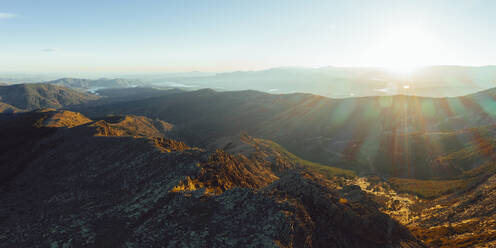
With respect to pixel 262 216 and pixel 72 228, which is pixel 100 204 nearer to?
pixel 72 228

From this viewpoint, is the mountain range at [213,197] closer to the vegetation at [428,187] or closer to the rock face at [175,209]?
the rock face at [175,209]

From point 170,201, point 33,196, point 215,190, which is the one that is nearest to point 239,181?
point 215,190

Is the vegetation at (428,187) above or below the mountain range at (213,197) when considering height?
below

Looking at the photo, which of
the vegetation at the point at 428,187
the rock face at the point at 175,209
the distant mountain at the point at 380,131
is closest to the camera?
the rock face at the point at 175,209

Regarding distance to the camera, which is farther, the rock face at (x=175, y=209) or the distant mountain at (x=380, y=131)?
the distant mountain at (x=380, y=131)

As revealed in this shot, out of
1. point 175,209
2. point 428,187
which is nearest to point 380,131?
point 428,187

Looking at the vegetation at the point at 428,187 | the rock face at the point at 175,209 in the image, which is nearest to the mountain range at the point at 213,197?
the rock face at the point at 175,209

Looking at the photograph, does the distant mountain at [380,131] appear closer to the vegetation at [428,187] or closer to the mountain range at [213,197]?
the mountain range at [213,197]

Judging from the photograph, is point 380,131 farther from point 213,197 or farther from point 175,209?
point 175,209

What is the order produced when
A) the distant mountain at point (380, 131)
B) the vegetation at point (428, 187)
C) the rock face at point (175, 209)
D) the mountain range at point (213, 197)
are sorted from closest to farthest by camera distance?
1. the rock face at point (175, 209)
2. the mountain range at point (213, 197)
3. the vegetation at point (428, 187)
4. the distant mountain at point (380, 131)
